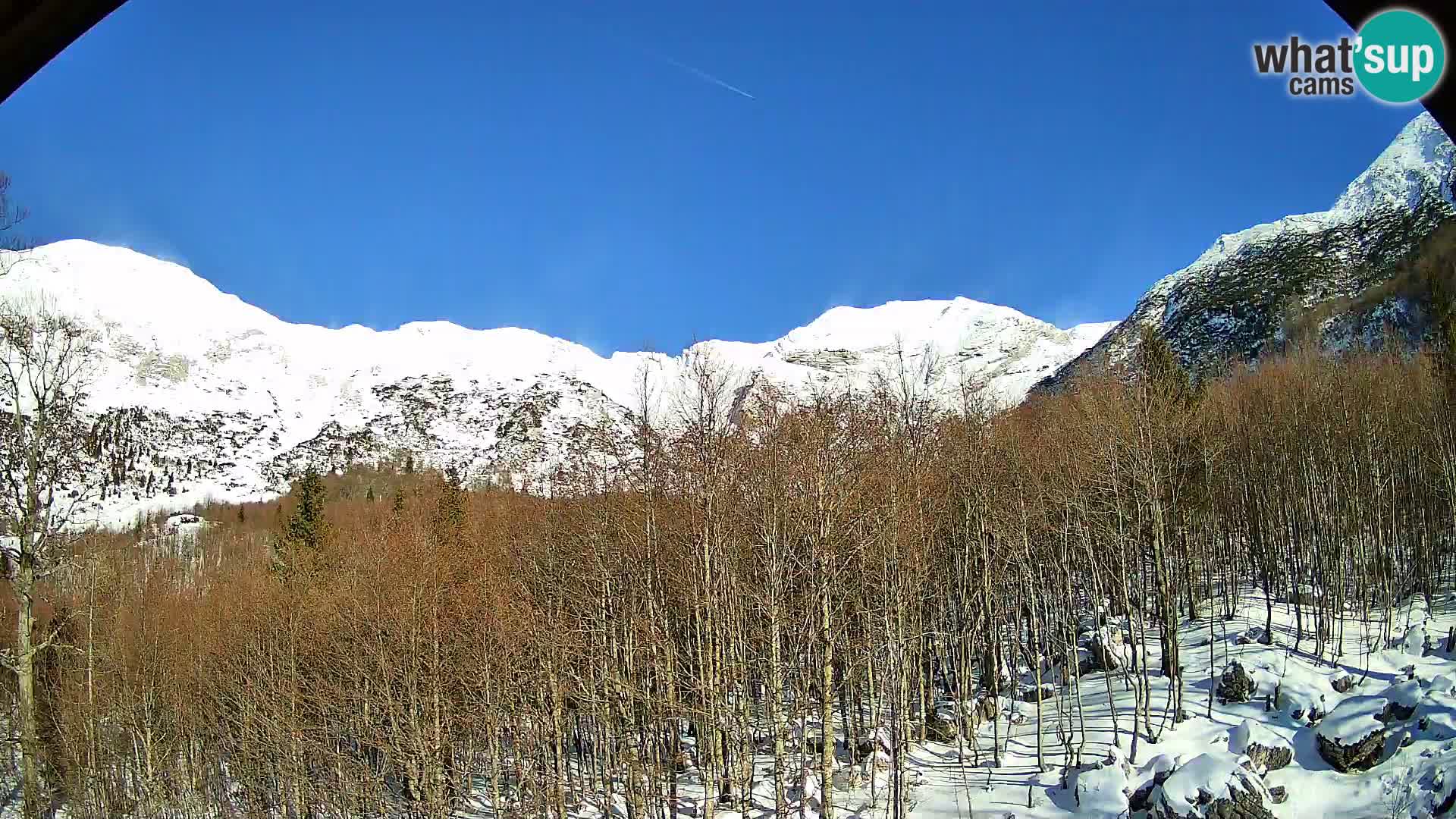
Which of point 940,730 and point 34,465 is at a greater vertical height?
point 34,465

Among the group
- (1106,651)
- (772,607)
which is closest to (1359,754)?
(1106,651)

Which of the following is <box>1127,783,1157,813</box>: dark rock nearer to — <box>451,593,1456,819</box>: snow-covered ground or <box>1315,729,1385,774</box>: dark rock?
<box>451,593,1456,819</box>: snow-covered ground

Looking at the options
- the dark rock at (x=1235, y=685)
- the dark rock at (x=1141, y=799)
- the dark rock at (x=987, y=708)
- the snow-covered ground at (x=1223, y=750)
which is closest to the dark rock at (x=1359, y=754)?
the snow-covered ground at (x=1223, y=750)

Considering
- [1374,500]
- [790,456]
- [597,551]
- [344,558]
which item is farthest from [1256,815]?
[344,558]

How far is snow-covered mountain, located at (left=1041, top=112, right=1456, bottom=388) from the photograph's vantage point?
8369 cm

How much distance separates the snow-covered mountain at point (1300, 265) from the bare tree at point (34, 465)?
68.5 metres

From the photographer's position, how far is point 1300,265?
104000mm

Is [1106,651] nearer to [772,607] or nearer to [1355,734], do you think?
[1355,734]

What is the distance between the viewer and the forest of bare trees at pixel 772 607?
21.7 m

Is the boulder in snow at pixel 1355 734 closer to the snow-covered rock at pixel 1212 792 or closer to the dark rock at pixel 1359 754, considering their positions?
the dark rock at pixel 1359 754

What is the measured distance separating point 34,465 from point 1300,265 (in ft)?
403

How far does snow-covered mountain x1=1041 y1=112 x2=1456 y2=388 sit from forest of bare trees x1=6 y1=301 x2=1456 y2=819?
40.7 metres

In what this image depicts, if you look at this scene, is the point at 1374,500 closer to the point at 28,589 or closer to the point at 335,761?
the point at 335,761

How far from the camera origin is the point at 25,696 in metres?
13.4
